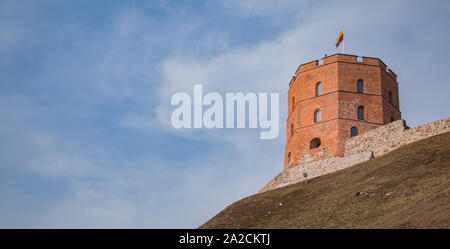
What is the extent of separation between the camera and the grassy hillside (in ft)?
61.8

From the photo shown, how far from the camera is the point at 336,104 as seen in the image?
40188 mm

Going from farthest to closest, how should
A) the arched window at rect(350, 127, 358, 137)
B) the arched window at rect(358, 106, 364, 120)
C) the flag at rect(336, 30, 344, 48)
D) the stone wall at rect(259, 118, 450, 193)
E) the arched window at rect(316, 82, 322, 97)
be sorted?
the flag at rect(336, 30, 344, 48) < the arched window at rect(316, 82, 322, 97) < the arched window at rect(358, 106, 364, 120) < the arched window at rect(350, 127, 358, 137) < the stone wall at rect(259, 118, 450, 193)

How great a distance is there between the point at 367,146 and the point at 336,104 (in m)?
5.94

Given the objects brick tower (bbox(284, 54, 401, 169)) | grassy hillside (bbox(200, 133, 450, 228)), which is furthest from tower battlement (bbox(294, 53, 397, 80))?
grassy hillside (bbox(200, 133, 450, 228))

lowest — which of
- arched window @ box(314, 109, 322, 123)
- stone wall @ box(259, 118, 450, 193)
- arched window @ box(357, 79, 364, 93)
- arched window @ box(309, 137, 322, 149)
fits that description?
stone wall @ box(259, 118, 450, 193)

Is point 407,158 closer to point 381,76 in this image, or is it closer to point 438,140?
point 438,140

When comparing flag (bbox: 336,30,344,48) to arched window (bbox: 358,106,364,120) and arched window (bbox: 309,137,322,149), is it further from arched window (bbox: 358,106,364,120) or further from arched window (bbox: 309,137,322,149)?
arched window (bbox: 309,137,322,149)

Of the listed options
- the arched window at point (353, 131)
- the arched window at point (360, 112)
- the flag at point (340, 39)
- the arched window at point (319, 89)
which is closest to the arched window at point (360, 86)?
the arched window at point (360, 112)

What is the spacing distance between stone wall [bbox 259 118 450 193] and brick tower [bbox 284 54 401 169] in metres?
2.01

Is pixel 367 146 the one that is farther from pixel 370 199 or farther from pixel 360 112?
pixel 370 199

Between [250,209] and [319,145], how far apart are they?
492 inches

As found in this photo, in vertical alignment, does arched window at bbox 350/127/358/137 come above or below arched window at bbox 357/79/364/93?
below
